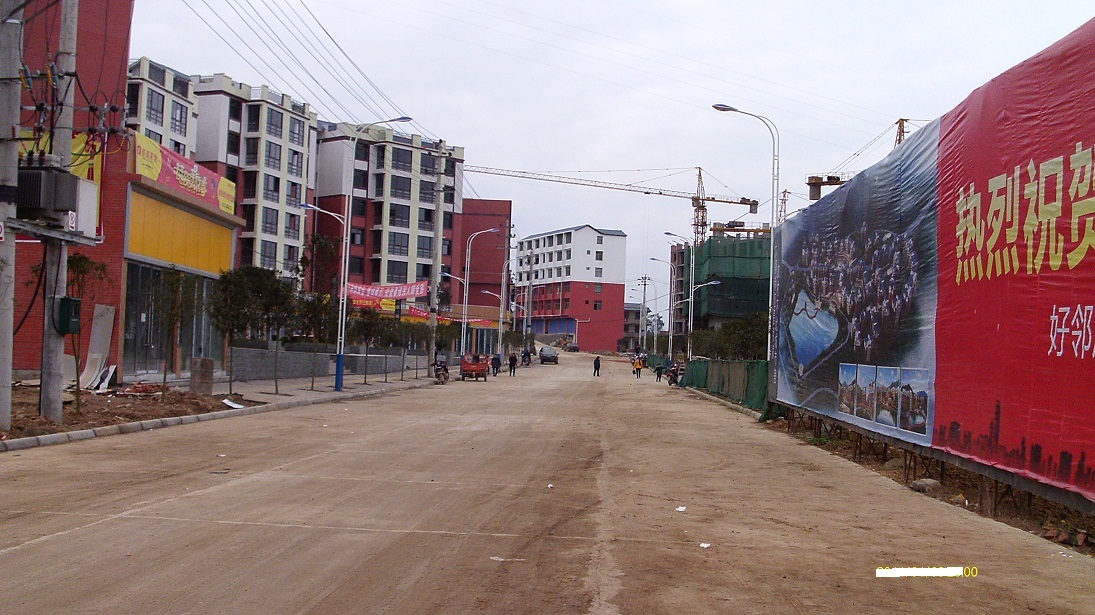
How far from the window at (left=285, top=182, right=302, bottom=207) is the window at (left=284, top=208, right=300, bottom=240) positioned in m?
1.09

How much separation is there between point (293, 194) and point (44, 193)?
230 ft

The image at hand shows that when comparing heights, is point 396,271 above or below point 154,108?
below

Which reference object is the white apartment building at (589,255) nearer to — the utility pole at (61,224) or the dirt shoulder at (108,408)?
the dirt shoulder at (108,408)

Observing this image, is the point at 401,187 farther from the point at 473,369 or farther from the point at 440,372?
the point at 440,372

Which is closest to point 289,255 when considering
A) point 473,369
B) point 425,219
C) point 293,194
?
point 293,194

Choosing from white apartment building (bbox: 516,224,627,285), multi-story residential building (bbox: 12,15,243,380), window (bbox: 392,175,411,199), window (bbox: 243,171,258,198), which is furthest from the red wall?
multi-story residential building (bbox: 12,15,243,380)

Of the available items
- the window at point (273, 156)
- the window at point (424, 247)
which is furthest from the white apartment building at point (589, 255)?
the window at point (273, 156)

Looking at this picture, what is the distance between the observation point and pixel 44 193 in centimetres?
1659

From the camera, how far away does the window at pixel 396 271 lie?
96312mm

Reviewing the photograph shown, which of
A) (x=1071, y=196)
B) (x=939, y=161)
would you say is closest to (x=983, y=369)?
(x=1071, y=196)

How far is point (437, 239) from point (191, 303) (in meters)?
27.5

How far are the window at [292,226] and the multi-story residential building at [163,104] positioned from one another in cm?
1068

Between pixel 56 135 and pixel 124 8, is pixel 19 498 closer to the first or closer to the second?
pixel 56 135

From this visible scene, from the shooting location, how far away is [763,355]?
41.8 m
